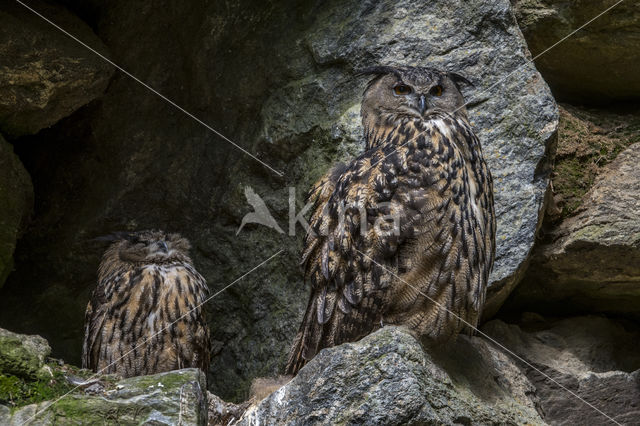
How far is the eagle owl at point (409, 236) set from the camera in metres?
2.99


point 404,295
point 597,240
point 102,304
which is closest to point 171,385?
point 404,295

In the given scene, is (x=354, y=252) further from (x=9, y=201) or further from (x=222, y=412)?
(x=9, y=201)

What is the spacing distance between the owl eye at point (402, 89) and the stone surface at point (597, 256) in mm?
1094

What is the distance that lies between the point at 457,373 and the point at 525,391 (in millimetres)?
616

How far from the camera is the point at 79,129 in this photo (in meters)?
4.52

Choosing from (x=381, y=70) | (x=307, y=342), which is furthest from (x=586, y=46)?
(x=307, y=342)

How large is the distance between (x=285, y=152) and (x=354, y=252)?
1219 millimetres

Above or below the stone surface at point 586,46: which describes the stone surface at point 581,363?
below

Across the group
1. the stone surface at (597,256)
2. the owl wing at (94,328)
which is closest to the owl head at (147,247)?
the owl wing at (94,328)

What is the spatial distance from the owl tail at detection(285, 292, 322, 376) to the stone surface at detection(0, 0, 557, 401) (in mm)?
637

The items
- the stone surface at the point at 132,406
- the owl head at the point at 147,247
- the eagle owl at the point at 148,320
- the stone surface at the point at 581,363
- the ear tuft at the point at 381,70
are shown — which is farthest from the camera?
the owl head at the point at 147,247

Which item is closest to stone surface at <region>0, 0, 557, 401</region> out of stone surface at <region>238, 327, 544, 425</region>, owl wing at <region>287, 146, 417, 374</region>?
owl wing at <region>287, 146, 417, 374</region>

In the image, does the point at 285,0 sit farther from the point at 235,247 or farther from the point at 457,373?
the point at 457,373

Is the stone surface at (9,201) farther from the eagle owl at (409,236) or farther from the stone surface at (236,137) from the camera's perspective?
the eagle owl at (409,236)
